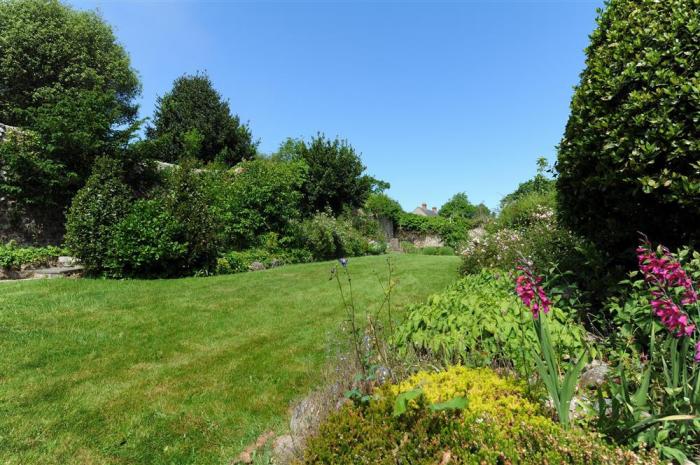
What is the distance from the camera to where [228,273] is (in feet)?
28.8

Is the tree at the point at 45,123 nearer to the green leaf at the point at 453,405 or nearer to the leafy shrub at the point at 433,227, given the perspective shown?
the green leaf at the point at 453,405

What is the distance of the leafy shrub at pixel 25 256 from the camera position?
309 inches

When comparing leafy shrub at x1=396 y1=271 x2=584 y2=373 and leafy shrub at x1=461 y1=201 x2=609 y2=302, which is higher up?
leafy shrub at x1=461 y1=201 x2=609 y2=302

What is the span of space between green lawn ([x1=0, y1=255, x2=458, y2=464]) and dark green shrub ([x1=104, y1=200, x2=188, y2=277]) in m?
0.60

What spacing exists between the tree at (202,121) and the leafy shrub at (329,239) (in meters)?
6.63

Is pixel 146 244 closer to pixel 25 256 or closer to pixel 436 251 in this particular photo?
pixel 25 256

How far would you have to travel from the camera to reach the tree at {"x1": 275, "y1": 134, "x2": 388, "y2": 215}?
1697cm

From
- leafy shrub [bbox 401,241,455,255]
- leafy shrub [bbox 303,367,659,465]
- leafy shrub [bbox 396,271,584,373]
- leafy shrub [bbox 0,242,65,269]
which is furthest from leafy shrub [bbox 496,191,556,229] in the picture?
leafy shrub [bbox 0,242,65,269]

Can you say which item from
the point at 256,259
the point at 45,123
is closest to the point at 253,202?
the point at 256,259

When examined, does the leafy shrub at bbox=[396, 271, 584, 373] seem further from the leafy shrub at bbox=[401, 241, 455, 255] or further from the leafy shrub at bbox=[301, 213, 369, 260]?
the leafy shrub at bbox=[401, 241, 455, 255]

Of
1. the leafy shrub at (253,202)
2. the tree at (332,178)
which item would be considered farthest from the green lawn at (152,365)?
the tree at (332,178)

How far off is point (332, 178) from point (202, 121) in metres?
6.56

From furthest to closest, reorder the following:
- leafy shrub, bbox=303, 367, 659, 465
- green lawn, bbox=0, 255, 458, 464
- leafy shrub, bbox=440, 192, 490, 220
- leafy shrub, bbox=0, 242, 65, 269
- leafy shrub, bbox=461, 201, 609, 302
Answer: leafy shrub, bbox=440, 192, 490, 220
leafy shrub, bbox=0, 242, 65, 269
leafy shrub, bbox=461, 201, 609, 302
green lawn, bbox=0, 255, 458, 464
leafy shrub, bbox=303, 367, 659, 465

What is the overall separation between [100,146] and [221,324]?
7449mm
